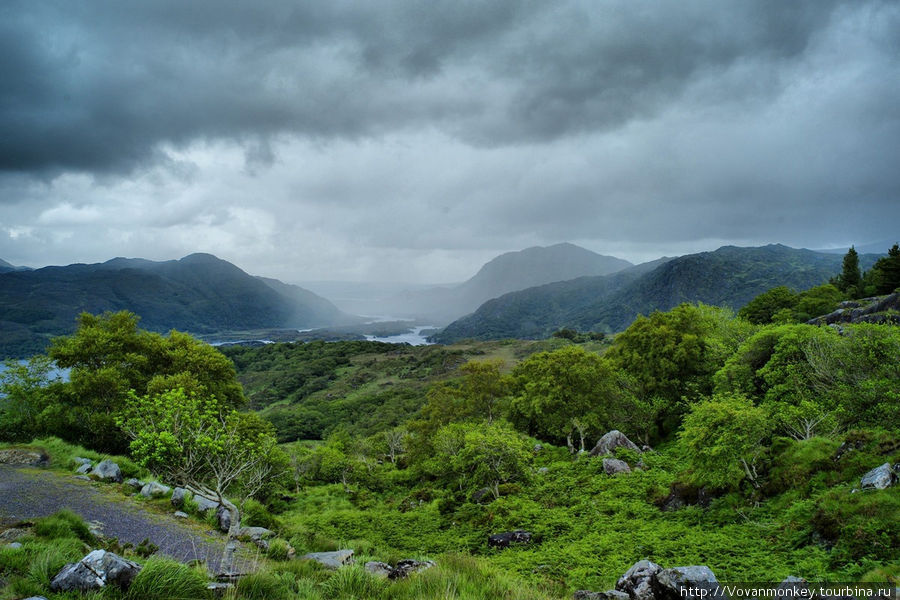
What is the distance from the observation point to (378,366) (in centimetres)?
16088

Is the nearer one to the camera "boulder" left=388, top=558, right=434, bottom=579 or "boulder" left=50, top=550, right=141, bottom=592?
"boulder" left=50, top=550, right=141, bottom=592

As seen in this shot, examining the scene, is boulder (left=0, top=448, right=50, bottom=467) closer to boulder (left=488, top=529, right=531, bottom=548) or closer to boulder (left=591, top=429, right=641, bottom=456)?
boulder (left=488, top=529, right=531, bottom=548)

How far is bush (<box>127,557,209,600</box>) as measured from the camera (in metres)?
7.38

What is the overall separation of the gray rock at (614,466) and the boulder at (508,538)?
9.25m

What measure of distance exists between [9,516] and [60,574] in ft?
28.4

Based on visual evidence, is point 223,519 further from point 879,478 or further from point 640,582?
point 879,478

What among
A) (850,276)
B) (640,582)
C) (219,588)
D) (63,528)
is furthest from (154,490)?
(850,276)

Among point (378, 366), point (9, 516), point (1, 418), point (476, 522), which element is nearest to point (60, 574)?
point (9, 516)

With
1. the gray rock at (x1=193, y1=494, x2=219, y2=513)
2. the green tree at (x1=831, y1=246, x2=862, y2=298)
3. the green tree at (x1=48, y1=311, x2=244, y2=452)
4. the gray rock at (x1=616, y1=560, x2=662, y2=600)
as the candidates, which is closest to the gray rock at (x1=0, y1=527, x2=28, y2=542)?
the gray rock at (x1=193, y1=494, x2=219, y2=513)

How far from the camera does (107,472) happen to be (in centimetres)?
1892

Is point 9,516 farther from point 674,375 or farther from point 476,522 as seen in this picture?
point 674,375

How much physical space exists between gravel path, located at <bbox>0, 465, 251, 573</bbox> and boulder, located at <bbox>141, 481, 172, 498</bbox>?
78 centimetres

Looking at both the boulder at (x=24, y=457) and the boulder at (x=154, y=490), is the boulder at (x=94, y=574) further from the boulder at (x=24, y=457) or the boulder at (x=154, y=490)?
the boulder at (x=24, y=457)

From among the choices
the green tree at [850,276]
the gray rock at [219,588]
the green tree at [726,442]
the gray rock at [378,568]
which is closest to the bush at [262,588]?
the gray rock at [219,588]
